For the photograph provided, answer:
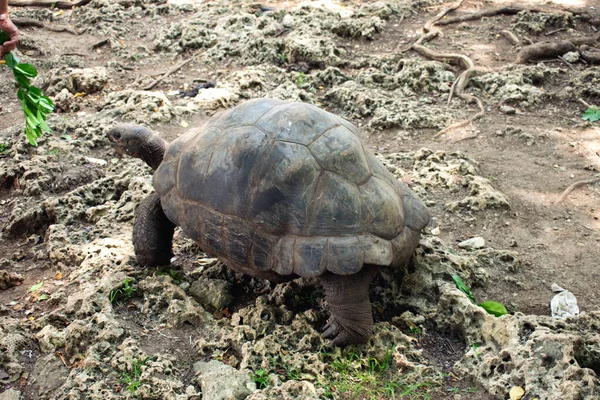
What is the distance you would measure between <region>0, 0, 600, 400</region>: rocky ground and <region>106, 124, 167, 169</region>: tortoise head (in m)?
0.44

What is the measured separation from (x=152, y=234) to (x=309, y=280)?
100 cm

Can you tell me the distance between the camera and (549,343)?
273 cm

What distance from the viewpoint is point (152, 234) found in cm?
356

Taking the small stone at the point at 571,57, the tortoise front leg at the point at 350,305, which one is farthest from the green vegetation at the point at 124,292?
the small stone at the point at 571,57

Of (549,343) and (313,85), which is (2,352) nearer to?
(549,343)

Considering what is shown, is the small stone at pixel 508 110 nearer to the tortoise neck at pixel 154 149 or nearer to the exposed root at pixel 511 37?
the exposed root at pixel 511 37

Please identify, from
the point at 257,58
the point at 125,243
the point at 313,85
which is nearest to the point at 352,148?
the point at 125,243

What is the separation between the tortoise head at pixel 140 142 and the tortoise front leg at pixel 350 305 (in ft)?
5.45

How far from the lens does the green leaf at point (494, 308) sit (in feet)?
10.8

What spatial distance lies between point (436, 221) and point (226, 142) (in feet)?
5.89

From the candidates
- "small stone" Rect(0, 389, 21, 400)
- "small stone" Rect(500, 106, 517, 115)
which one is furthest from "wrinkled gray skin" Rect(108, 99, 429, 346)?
"small stone" Rect(500, 106, 517, 115)

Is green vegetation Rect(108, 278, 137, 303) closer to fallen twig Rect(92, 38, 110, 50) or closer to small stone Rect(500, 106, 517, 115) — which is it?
small stone Rect(500, 106, 517, 115)

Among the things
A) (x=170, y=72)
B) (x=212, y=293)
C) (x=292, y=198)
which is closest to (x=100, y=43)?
(x=170, y=72)

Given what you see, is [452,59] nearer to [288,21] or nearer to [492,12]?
[492,12]
